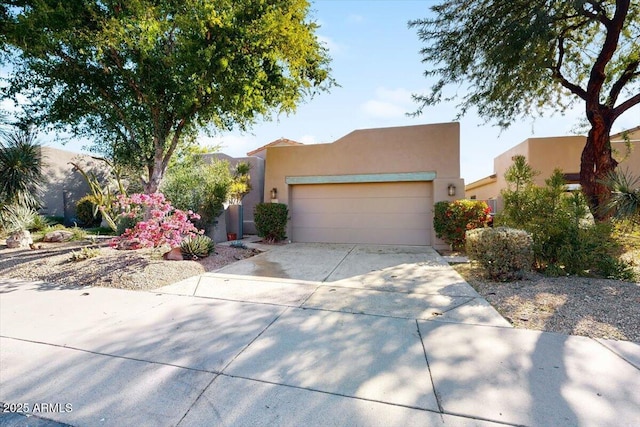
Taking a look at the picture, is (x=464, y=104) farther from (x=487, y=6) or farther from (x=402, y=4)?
(x=402, y=4)

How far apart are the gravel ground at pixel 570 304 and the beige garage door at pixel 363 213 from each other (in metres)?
4.78

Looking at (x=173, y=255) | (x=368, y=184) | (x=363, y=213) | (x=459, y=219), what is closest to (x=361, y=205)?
(x=363, y=213)

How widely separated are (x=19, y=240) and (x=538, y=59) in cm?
1514

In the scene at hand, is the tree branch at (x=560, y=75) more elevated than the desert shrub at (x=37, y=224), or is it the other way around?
the tree branch at (x=560, y=75)

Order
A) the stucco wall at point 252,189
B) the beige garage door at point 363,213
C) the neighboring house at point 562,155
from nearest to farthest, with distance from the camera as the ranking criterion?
the beige garage door at point 363,213
the neighboring house at point 562,155
the stucco wall at point 252,189

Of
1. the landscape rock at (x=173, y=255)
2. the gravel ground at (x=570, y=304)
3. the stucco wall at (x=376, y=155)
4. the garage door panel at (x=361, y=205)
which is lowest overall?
the gravel ground at (x=570, y=304)

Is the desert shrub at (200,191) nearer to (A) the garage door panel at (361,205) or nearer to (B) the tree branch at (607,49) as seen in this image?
(A) the garage door panel at (361,205)

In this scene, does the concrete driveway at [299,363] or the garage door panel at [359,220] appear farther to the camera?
the garage door panel at [359,220]

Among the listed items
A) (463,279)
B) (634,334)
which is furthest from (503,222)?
(634,334)

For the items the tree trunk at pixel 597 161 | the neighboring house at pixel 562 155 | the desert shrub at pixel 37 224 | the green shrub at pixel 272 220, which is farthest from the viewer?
the neighboring house at pixel 562 155

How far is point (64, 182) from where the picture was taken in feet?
51.6

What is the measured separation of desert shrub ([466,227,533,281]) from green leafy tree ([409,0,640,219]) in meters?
2.68

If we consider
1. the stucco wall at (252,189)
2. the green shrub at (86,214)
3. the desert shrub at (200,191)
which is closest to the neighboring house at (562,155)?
the stucco wall at (252,189)

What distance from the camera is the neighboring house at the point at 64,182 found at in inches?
581
